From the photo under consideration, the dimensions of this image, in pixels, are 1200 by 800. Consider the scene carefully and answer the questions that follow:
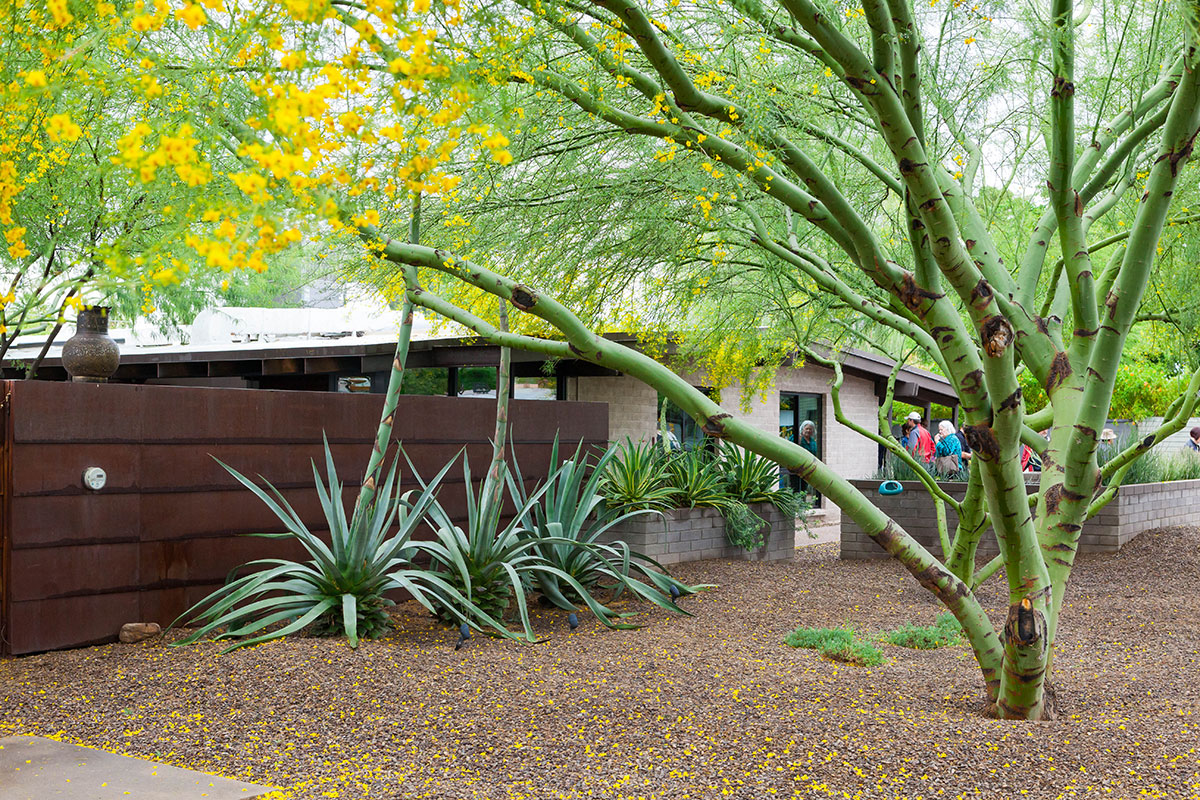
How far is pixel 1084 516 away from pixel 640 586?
10.9 feet

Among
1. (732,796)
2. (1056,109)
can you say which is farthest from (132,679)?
(1056,109)

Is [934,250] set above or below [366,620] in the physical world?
above

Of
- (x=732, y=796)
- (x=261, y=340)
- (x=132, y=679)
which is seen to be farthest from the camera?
(x=261, y=340)

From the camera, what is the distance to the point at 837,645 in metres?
6.36

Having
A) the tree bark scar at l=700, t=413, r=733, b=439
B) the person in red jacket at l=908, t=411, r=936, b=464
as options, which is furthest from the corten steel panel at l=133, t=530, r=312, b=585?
the person in red jacket at l=908, t=411, r=936, b=464

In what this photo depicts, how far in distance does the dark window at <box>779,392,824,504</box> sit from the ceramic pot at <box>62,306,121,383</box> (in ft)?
39.6

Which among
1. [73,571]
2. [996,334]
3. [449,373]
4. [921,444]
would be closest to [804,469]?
[996,334]

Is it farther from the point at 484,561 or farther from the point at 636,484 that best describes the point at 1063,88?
the point at 636,484

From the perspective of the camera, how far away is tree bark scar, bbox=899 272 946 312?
4309 millimetres

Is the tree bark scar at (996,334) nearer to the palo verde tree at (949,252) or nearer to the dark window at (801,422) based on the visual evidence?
the palo verde tree at (949,252)

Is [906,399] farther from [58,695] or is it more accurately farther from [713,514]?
[58,695]

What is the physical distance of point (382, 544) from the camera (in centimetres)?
691

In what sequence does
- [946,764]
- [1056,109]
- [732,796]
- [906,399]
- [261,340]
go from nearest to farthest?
[732,796], [946,764], [1056,109], [261,340], [906,399]

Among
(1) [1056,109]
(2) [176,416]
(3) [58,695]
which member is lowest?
(3) [58,695]
